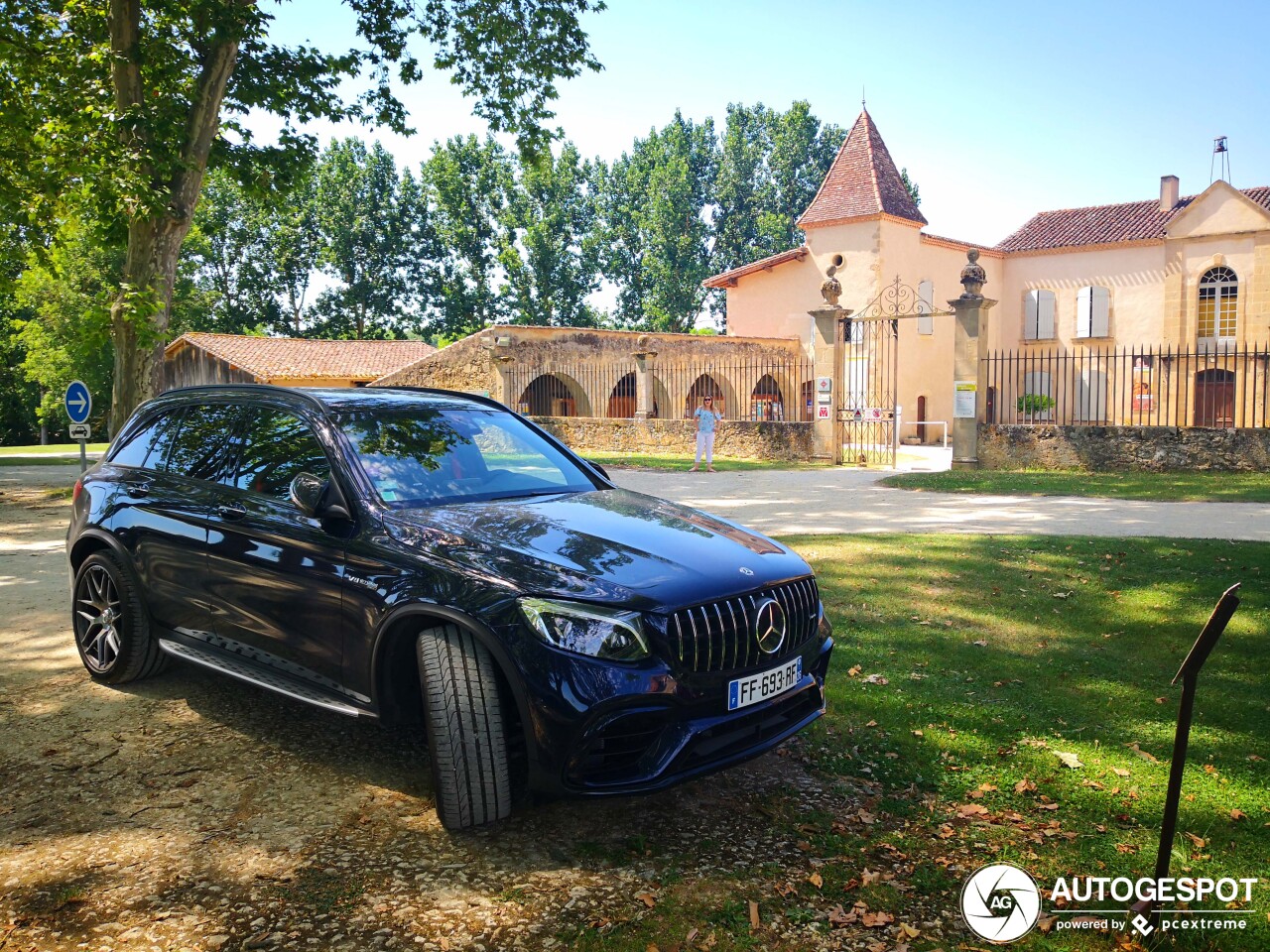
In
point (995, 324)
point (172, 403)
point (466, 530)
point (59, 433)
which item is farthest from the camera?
point (59, 433)

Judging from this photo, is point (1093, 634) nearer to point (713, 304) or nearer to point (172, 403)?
point (172, 403)

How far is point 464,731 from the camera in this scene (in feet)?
11.3

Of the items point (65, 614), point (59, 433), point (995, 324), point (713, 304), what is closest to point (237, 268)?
point (59, 433)

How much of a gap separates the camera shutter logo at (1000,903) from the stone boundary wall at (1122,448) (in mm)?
16512

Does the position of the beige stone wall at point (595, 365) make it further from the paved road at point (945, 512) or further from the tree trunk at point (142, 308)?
the tree trunk at point (142, 308)

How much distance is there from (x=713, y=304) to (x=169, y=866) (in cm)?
6010

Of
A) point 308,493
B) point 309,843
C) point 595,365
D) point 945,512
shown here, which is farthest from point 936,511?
point 595,365

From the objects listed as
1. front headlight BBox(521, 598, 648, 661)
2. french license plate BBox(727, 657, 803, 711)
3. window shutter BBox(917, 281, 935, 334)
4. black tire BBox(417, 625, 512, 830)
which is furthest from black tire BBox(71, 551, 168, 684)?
window shutter BBox(917, 281, 935, 334)

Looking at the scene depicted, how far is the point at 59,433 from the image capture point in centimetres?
5816

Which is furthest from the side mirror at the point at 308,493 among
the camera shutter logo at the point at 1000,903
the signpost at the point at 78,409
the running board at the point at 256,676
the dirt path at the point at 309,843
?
the signpost at the point at 78,409

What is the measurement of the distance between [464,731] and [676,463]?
19.2m

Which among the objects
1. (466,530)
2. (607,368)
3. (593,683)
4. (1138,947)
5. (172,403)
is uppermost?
(607,368)

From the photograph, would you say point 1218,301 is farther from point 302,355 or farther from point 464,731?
point 302,355

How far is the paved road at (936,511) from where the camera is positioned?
10664mm
